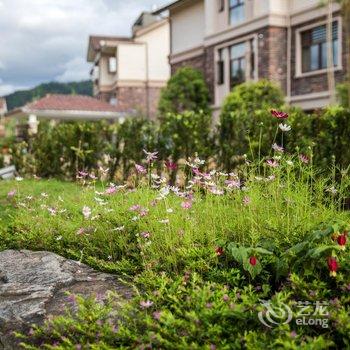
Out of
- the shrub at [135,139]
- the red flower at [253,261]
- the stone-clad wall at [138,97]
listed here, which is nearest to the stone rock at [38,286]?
the red flower at [253,261]

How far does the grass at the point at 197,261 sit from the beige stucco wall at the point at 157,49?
34.8 m

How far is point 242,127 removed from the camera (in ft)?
36.8

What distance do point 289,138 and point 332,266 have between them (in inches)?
252

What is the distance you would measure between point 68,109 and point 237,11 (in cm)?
1377

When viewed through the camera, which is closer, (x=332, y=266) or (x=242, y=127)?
(x=332, y=266)

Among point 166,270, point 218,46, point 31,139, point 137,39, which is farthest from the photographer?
point 137,39

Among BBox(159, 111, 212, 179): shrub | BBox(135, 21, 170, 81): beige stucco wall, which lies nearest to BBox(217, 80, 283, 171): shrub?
BBox(159, 111, 212, 179): shrub

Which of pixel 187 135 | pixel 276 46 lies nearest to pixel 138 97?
pixel 276 46

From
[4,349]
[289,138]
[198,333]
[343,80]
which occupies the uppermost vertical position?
[343,80]

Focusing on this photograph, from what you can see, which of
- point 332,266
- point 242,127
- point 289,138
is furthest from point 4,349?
point 242,127

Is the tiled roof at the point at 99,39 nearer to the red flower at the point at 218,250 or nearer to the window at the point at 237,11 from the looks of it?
the window at the point at 237,11

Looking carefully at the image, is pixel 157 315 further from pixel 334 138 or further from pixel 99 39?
pixel 99 39

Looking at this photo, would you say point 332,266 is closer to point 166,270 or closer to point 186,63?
point 166,270

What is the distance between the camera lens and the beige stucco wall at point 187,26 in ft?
89.7
